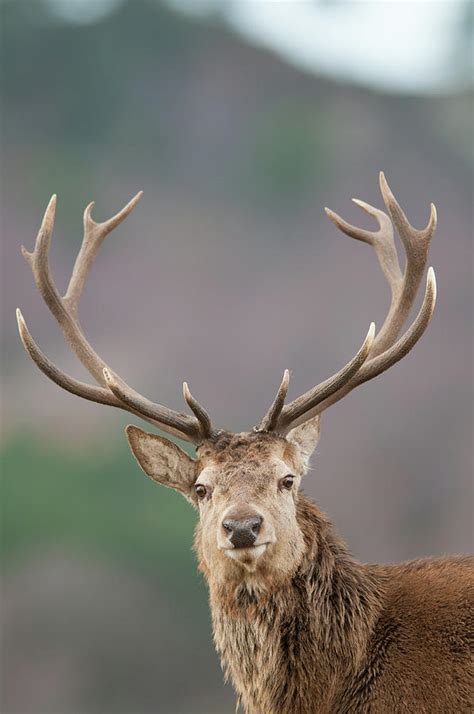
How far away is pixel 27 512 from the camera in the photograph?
2556cm

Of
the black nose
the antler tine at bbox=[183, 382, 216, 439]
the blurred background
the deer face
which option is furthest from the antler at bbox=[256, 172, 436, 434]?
the blurred background

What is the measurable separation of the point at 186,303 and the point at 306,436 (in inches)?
921

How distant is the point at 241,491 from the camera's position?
5.92m

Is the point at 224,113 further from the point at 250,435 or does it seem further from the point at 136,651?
the point at 250,435

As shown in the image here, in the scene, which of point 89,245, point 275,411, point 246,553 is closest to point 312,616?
point 246,553

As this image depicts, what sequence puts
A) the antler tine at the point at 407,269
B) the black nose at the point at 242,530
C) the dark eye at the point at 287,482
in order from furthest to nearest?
1. the antler tine at the point at 407,269
2. the dark eye at the point at 287,482
3. the black nose at the point at 242,530

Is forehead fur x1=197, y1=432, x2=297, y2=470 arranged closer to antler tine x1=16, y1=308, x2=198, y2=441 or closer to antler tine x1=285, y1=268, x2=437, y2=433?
antler tine x1=285, y1=268, x2=437, y2=433

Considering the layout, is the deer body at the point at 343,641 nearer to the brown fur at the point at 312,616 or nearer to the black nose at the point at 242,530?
the brown fur at the point at 312,616

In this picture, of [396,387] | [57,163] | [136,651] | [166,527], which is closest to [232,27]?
[57,163]

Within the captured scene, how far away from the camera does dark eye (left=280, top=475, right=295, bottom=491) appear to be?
611cm

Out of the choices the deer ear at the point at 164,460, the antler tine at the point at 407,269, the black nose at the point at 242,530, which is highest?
the antler tine at the point at 407,269

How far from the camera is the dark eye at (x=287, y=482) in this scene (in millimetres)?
6113

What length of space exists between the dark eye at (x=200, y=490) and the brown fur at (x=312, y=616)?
0.13 feet

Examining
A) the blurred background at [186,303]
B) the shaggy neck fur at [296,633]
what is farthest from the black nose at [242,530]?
the blurred background at [186,303]
